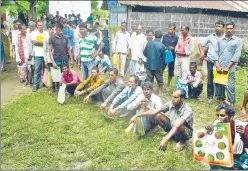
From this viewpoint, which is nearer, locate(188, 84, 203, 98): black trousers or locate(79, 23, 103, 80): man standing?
locate(188, 84, 203, 98): black trousers

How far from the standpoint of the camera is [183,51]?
837cm

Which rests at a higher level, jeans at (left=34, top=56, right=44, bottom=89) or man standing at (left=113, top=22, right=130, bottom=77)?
man standing at (left=113, top=22, right=130, bottom=77)

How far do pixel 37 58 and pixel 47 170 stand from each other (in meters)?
4.72

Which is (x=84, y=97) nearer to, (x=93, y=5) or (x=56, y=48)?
(x=56, y=48)

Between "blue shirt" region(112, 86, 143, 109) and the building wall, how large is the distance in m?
6.78

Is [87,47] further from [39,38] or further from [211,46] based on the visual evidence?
[211,46]

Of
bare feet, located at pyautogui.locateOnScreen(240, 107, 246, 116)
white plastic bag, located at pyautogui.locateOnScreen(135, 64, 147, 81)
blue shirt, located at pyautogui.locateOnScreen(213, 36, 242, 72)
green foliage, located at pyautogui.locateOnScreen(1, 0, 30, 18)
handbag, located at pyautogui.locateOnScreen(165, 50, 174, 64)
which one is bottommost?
bare feet, located at pyautogui.locateOnScreen(240, 107, 246, 116)

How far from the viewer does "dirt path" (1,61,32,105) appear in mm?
9016

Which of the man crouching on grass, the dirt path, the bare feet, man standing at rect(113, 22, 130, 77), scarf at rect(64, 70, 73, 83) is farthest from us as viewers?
man standing at rect(113, 22, 130, 77)

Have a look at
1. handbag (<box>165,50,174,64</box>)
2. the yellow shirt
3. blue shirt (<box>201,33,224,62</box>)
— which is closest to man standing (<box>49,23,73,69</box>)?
the yellow shirt

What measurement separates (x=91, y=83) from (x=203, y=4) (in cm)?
854

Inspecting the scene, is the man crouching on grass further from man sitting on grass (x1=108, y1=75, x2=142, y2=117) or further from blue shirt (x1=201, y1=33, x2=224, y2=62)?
blue shirt (x1=201, y1=33, x2=224, y2=62)

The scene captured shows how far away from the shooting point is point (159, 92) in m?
8.70

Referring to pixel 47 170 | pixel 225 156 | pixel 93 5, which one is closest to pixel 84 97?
pixel 47 170
